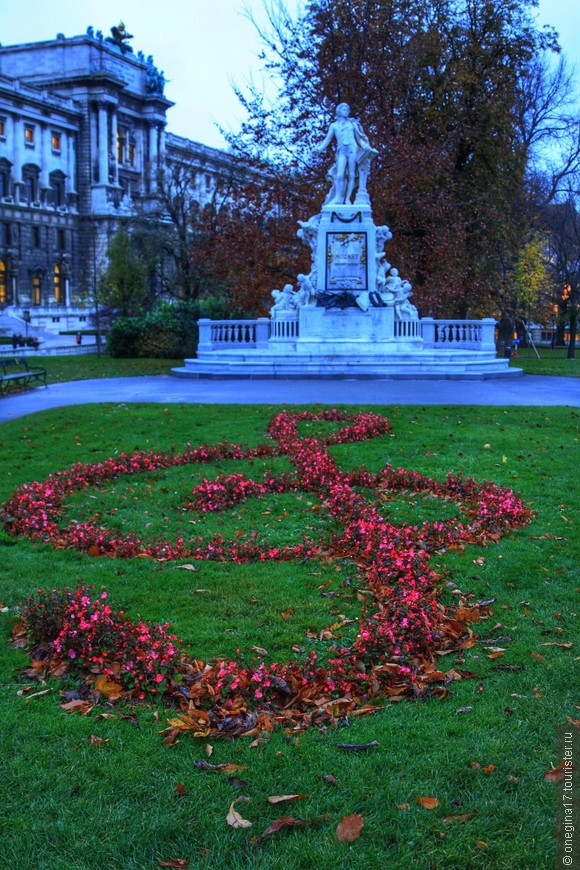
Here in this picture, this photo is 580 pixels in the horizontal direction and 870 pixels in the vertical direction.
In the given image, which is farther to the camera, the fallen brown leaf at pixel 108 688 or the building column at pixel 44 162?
the building column at pixel 44 162

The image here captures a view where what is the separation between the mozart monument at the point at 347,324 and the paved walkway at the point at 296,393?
1.25m

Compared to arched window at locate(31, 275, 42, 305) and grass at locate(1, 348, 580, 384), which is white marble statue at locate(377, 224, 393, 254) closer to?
grass at locate(1, 348, 580, 384)

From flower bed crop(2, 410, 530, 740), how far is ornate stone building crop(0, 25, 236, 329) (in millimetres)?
65280

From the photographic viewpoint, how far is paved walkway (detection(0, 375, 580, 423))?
15.6 m

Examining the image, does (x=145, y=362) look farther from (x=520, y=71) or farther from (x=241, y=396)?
(x=520, y=71)

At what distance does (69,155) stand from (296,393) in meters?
75.7

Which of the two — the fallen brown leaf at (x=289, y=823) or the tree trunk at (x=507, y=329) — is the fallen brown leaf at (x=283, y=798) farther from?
the tree trunk at (x=507, y=329)

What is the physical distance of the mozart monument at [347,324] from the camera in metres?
21.9

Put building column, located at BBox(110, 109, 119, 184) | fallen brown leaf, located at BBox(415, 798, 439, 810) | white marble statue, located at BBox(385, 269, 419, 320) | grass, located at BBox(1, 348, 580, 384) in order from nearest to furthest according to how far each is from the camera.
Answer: fallen brown leaf, located at BBox(415, 798, 439, 810), grass, located at BBox(1, 348, 580, 384), white marble statue, located at BBox(385, 269, 419, 320), building column, located at BBox(110, 109, 119, 184)

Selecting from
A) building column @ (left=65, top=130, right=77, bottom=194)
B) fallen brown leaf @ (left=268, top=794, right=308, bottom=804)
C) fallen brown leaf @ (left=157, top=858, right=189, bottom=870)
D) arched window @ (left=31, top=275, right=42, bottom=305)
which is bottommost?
fallen brown leaf @ (left=157, top=858, right=189, bottom=870)

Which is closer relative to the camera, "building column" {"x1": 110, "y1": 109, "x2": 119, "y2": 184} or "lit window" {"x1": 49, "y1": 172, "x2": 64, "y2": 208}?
"lit window" {"x1": 49, "y1": 172, "x2": 64, "y2": 208}

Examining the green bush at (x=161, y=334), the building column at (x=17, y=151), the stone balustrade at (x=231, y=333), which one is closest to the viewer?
the stone balustrade at (x=231, y=333)

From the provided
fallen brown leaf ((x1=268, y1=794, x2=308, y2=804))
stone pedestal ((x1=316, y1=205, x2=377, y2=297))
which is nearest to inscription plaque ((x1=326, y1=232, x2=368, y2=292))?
stone pedestal ((x1=316, y1=205, x2=377, y2=297))

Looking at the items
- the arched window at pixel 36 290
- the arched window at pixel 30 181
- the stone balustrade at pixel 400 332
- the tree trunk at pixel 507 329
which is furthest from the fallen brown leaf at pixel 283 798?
the arched window at pixel 30 181
